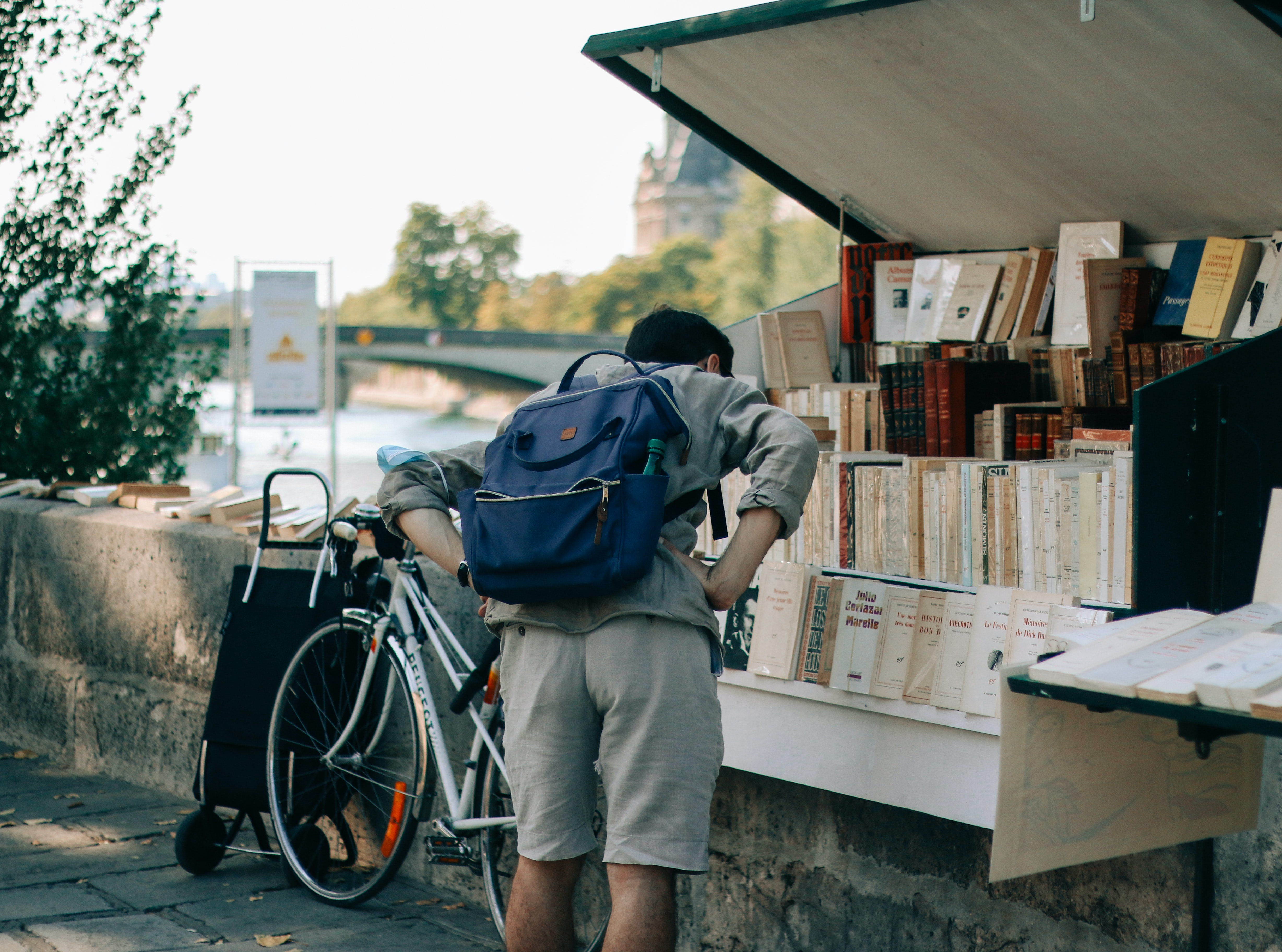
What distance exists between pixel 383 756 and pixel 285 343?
642 centimetres

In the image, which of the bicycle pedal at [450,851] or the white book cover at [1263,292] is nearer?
the white book cover at [1263,292]

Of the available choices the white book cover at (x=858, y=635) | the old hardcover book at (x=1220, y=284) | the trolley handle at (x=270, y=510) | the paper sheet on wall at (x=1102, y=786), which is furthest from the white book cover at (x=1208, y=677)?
the trolley handle at (x=270, y=510)

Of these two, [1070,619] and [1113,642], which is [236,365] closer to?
[1070,619]

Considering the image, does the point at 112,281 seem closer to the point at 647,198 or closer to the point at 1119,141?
the point at 1119,141

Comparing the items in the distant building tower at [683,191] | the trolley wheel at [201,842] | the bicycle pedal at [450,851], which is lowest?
the trolley wheel at [201,842]

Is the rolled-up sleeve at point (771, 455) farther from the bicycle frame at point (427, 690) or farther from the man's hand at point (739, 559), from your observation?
the bicycle frame at point (427, 690)

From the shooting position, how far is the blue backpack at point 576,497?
2184 mm

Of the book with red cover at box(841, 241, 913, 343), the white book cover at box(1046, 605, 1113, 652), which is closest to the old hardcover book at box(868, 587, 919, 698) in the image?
the white book cover at box(1046, 605, 1113, 652)

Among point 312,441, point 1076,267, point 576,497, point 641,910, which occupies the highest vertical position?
point 1076,267

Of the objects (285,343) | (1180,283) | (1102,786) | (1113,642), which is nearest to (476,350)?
(285,343)

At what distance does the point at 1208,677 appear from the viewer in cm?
170

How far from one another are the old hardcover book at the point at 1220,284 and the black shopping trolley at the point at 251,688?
246 cm

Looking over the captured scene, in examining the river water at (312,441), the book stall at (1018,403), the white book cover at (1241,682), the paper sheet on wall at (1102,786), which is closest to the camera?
the white book cover at (1241,682)

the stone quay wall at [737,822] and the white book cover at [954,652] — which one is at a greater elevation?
the white book cover at [954,652]
